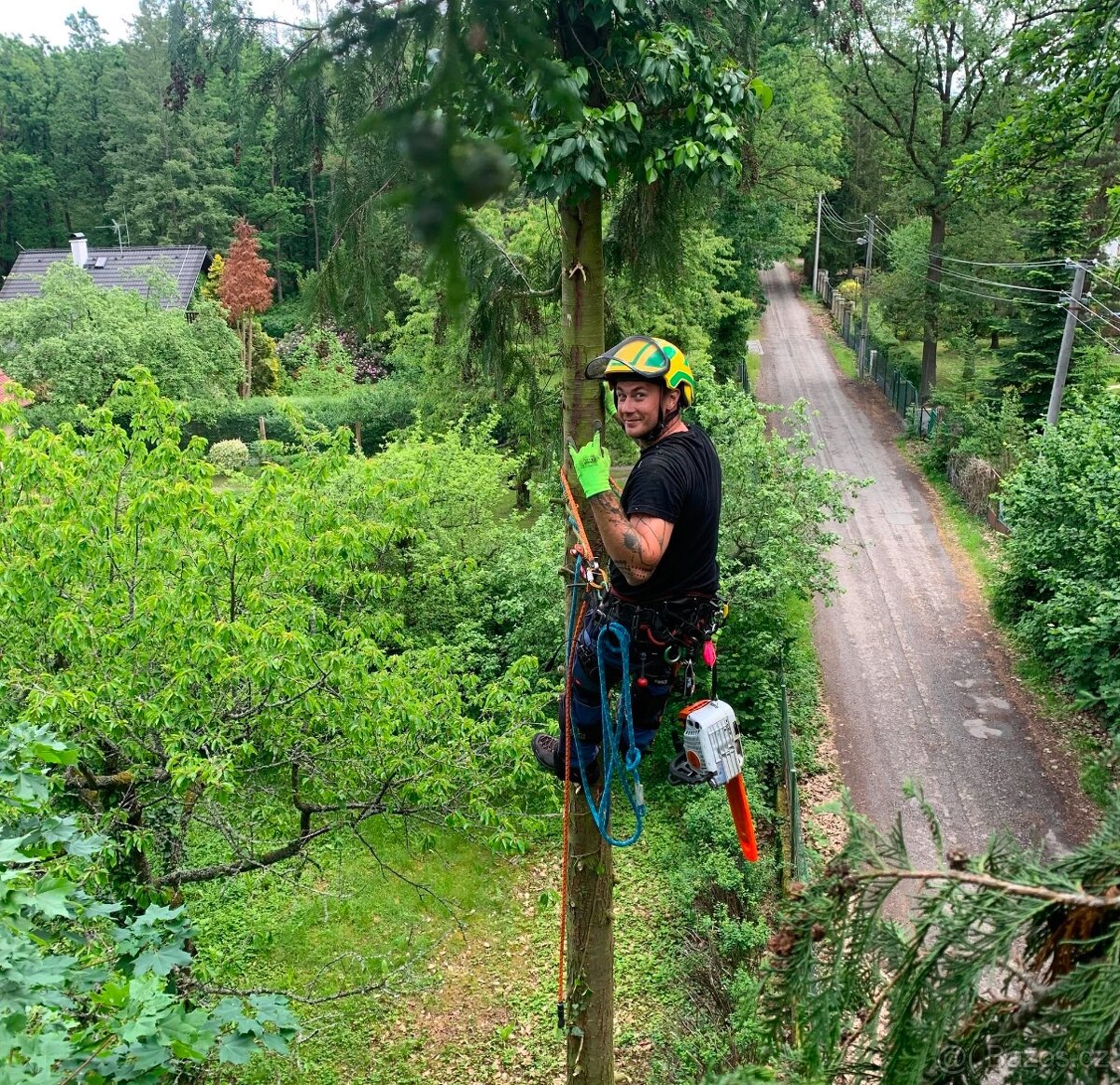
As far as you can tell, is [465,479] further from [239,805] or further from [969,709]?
[969,709]

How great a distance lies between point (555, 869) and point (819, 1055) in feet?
33.0

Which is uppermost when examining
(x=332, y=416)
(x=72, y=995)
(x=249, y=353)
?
(x=72, y=995)

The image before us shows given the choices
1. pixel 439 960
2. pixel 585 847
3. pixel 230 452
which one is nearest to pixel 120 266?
pixel 230 452

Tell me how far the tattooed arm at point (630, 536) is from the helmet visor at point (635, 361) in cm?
61

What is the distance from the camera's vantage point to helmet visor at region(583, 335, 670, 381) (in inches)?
161

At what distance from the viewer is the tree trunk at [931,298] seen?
29.6m

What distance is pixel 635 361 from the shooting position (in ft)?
13.5

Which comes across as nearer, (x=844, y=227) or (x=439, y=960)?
(x=439, y=960)

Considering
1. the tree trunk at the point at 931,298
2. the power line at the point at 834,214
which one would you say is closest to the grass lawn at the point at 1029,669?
the tree trunk at the point at 931,298

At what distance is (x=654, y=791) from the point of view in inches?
513

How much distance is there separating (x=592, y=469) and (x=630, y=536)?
0.31 m

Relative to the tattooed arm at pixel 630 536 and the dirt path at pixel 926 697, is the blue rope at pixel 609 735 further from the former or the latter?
the dirt path at pixel 926 697

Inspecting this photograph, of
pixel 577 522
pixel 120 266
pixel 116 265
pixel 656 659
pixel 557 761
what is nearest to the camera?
pixel 577 522

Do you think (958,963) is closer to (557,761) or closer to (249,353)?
(557,761)
